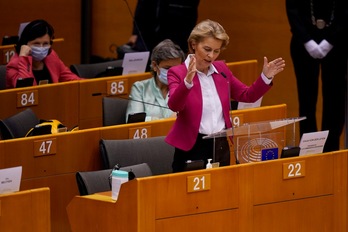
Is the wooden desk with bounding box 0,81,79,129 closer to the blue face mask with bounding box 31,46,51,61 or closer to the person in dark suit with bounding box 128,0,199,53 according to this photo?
the blue face mask with bounding box 31,46,51,61

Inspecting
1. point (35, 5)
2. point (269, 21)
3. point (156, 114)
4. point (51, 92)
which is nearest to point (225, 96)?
point (156, 114)

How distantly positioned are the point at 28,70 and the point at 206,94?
283cm

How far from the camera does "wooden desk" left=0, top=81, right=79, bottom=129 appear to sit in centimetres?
899

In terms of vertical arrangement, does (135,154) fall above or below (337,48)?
below

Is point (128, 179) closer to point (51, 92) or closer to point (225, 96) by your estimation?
point (225, 96)

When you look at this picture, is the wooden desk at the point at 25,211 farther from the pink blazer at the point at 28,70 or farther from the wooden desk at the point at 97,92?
the pink blazer at the point at 28,70

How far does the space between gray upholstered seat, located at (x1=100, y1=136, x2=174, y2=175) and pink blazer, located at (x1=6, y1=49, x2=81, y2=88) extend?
1.71 metres

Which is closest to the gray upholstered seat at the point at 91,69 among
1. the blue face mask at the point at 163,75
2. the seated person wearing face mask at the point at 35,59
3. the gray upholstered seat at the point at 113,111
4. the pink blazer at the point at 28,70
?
the pink blazer at the point at 28,70

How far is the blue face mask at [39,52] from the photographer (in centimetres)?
948

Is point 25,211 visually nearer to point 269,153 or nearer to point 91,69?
point 269,153

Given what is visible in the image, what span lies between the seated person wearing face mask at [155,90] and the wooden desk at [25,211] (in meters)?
2.24

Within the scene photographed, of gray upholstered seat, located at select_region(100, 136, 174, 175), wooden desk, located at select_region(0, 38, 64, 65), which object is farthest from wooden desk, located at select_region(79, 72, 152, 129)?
wooden desk, located at select_region(0, 38, 64, 65)

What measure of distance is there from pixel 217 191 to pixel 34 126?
6.91 ft

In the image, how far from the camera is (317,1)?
31.0ft
